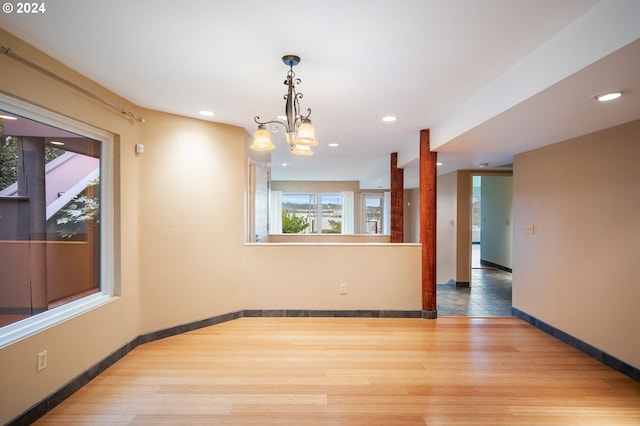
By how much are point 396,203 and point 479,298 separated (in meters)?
2.03

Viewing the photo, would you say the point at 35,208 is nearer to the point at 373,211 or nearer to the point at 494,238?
the point at 494,238

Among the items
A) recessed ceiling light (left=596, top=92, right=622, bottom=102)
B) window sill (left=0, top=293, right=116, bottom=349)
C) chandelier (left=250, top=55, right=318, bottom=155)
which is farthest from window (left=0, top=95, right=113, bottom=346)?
recessed ceiling light (left=596, top=92, right=622, bottom=102)

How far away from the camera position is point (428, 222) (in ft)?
12.7

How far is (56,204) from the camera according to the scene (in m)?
2.39

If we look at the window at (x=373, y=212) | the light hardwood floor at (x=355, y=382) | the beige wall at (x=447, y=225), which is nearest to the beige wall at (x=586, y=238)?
the light hardwood floor at (x=355, y=382)

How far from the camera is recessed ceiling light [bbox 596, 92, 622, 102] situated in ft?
6.47

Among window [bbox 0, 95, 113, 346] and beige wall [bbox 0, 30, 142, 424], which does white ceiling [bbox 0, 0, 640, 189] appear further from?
window [bbox 0, 95, 113, 346]

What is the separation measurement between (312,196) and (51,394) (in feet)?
30.2

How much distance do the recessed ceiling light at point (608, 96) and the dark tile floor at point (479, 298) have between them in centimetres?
296

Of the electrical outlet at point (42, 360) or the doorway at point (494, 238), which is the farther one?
the doorway at point (494, 238)

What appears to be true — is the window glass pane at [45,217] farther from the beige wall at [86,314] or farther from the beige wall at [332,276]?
the beige wall at [332,276]

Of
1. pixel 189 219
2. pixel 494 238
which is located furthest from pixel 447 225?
pixel 189 219

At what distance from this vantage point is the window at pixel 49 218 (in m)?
2.00

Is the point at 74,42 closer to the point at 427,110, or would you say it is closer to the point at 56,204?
the point at 56,204
